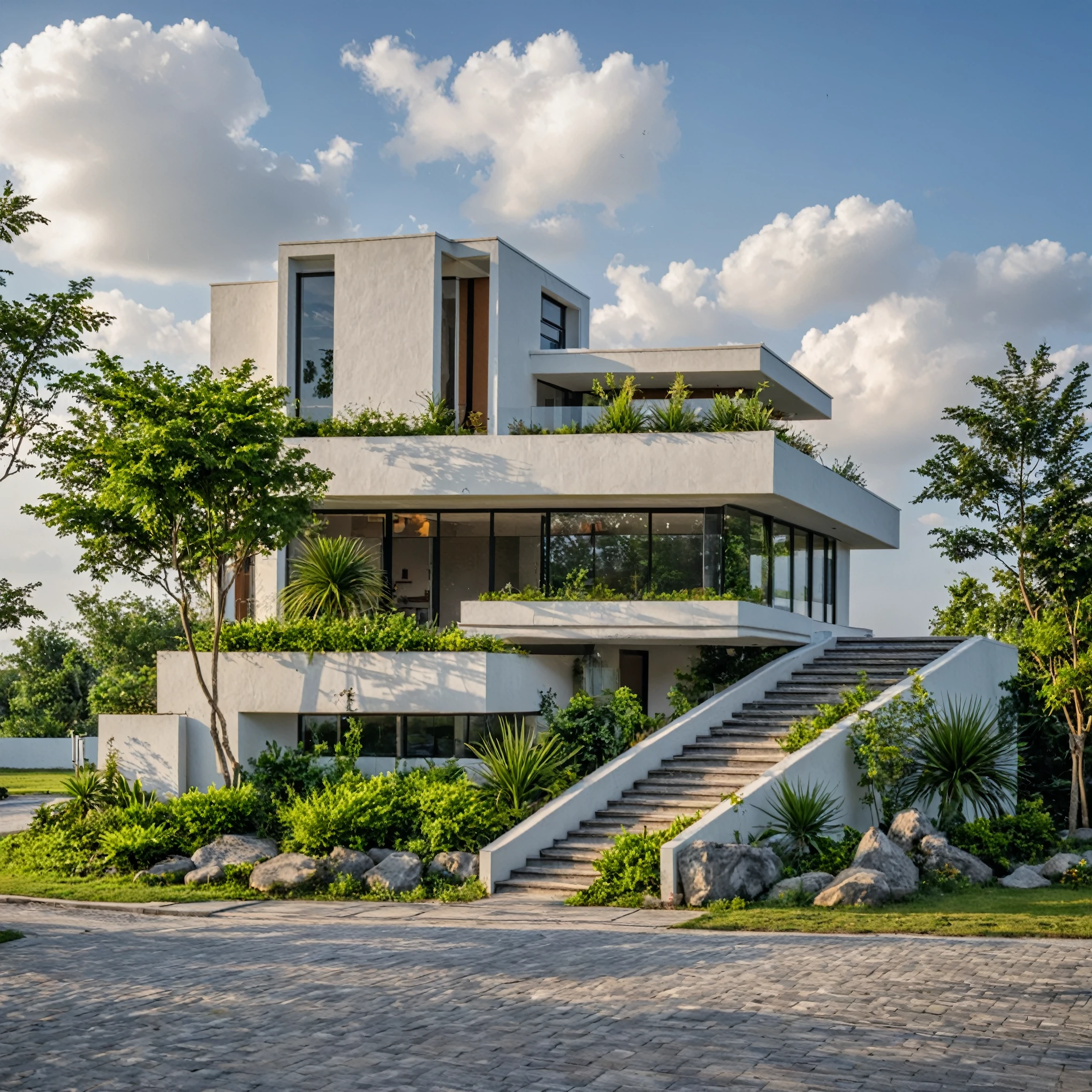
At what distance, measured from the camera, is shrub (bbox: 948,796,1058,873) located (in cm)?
1897

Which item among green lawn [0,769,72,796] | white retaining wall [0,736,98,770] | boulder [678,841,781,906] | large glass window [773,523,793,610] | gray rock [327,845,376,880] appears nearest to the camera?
boulder [678,841,781,906]

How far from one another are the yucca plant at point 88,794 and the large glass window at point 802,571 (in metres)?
14.7

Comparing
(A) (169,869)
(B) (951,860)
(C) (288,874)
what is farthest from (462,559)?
(B) (951,860)

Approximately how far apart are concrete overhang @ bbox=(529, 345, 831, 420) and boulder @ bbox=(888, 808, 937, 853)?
12.3m

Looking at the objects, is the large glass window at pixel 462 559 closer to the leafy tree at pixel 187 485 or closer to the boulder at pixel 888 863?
the leafy tree at pixel 187 485

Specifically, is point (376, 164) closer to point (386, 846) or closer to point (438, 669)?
point (438, 669)

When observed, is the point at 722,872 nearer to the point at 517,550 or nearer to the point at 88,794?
the point at 517,550

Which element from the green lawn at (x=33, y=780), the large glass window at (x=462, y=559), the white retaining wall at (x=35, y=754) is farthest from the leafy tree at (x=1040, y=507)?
the white retaining wall at (x=35, y=754)

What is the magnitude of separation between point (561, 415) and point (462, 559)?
3.50 m

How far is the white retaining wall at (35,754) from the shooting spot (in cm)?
4503

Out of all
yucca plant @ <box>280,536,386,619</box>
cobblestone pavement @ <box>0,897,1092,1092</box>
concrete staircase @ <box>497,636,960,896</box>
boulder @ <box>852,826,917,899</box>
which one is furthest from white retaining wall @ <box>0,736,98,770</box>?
boulder @ <box>852,826,917,899</box>

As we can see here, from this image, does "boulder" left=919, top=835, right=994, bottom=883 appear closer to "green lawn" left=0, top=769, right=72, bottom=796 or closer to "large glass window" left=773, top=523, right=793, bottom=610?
"large glass window" left=773, top=523, right=793, bottom=610

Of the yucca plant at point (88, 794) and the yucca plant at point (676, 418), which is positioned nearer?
the yucca plant at point (88, 794)

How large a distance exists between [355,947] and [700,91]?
40.3ft
